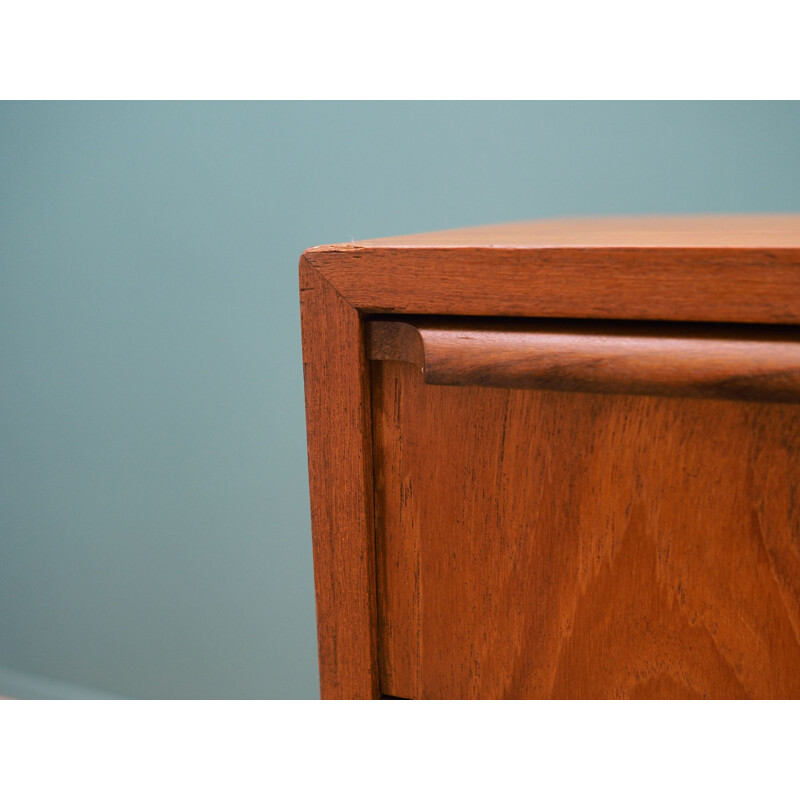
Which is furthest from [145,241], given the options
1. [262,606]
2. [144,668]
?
[144,668]

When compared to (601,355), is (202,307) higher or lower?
lower

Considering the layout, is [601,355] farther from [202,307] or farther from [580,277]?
[202,307]

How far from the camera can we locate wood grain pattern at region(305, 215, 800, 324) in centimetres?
25

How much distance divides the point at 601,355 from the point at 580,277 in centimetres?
3

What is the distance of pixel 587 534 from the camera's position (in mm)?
301

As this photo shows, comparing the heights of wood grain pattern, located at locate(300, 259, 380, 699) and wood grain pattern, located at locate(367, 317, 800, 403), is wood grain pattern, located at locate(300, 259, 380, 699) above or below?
below

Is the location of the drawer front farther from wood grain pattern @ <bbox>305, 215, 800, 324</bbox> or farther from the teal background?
the teal background

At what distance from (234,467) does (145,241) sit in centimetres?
34

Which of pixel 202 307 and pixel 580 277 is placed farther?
pixel 202 307

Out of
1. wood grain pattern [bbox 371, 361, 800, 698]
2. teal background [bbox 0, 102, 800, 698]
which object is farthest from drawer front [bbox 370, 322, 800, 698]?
teal background [bbox 0, 102, 800, 698]

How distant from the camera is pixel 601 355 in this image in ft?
0.90

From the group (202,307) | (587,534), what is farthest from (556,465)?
(202,307)

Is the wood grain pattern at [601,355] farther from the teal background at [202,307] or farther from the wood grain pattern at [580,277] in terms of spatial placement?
the teal background at [202,307]

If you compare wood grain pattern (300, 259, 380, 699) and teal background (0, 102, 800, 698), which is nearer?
wood grain pattern (300, 259, 380, 699)
